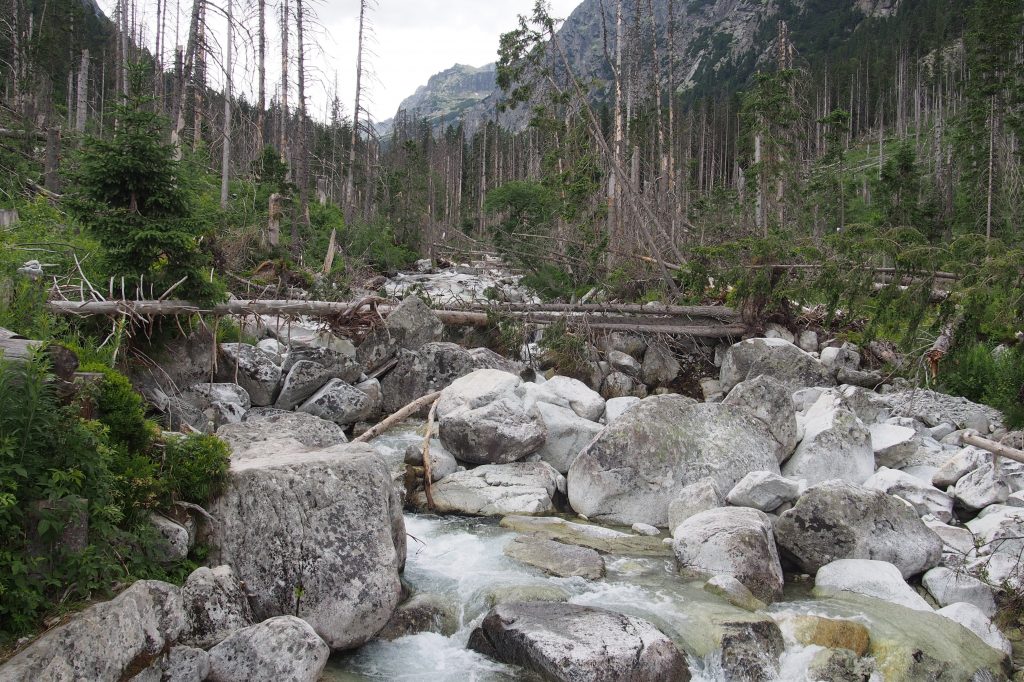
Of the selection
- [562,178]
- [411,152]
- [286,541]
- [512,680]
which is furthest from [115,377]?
[411,152]

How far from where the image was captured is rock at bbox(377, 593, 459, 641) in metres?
5.30

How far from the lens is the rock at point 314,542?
4.98 meters

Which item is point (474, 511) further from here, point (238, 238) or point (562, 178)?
point (562, 178)

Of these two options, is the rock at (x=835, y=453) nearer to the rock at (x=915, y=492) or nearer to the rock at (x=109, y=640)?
the rock at (x=915, y=492)

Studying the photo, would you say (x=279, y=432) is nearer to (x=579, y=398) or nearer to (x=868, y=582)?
(x=579, y=398)

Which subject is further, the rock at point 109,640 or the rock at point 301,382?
the rock at point 301,382

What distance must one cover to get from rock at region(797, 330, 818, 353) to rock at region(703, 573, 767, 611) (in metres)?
8.95

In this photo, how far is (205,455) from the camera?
514 centimetres

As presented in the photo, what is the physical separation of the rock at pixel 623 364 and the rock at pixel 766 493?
20.0ft

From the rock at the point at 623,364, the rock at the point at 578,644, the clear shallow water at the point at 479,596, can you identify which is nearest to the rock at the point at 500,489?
the clear shallow water at the point at 479,596

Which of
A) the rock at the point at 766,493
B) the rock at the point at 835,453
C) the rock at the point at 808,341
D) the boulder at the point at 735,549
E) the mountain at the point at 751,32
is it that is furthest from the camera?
the mountain at the point at 751,32

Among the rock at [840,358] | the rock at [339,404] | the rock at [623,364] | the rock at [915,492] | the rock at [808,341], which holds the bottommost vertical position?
the rock at [915,492]

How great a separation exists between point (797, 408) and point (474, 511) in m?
5.37

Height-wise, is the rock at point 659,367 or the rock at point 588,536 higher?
the rock at point 659,367
